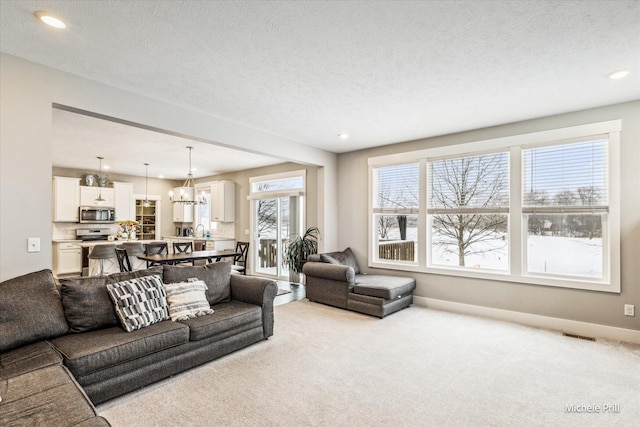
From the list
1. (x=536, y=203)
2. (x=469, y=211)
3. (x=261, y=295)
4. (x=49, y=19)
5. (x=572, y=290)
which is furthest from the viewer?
(x=469, y=211)

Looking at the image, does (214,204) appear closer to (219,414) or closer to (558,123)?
(219,414)

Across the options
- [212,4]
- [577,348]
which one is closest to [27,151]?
[212,4]

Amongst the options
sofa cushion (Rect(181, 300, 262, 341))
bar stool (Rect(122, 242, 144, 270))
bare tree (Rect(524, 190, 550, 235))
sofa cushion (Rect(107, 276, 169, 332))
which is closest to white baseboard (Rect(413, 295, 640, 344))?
bare tree (Rect(524, 190, 550, 235))

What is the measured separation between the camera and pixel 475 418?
2.22m

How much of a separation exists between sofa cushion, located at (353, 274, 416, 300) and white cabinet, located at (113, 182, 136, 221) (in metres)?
6.92

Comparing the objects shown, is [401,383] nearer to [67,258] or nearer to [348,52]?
[348,52]

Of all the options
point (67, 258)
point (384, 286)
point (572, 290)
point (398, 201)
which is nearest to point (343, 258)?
point (384, 286)

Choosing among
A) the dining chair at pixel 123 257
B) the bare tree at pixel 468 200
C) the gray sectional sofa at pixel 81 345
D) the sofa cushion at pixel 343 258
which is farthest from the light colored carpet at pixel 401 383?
the dining chair at pixel 123 257

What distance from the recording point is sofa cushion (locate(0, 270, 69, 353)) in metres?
2.26

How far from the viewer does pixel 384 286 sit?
4.59 meters

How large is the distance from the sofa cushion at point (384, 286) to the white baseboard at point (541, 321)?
1.43ft

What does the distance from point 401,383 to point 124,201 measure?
8664mm

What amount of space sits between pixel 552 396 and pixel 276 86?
11.8 feet

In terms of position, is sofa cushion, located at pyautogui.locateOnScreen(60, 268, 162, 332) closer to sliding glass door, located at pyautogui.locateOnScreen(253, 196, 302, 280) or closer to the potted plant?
the potted plant
